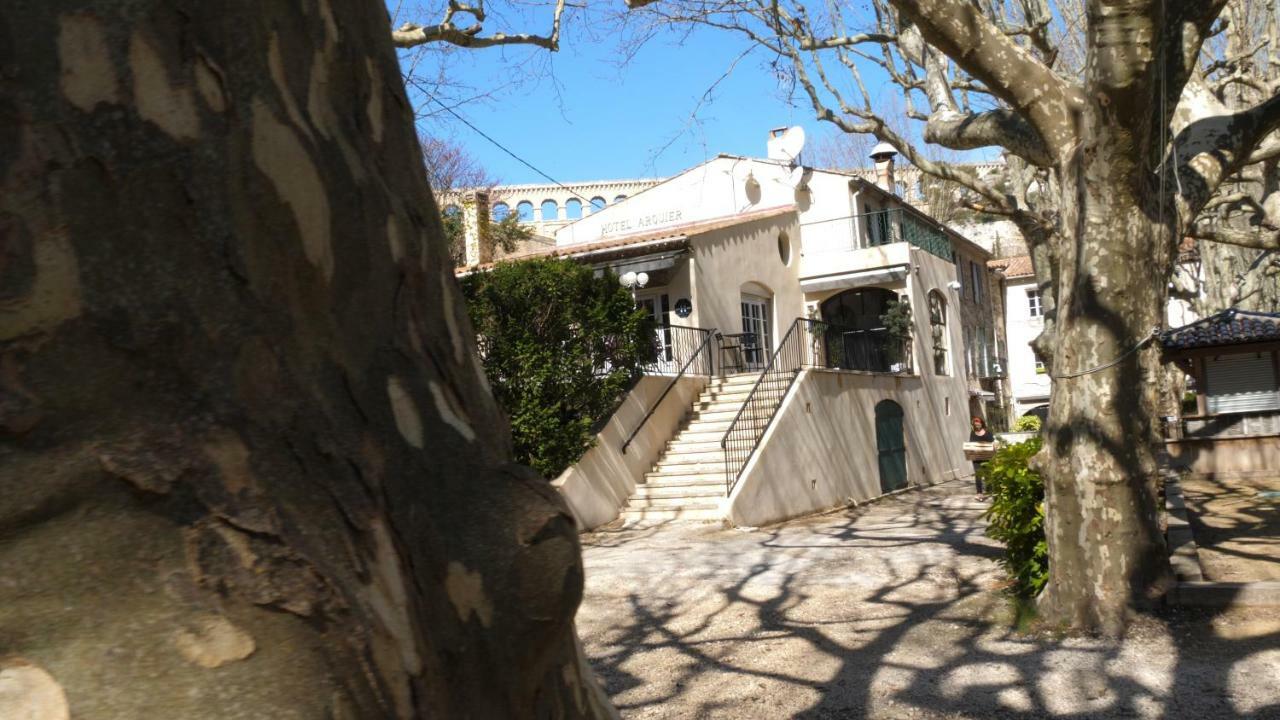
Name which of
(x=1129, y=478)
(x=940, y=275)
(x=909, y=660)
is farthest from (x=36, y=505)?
(x=940, y=275)

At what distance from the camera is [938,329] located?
26.6 meters

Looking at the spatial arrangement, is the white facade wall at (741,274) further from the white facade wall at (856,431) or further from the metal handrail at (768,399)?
the white facade wall at (856,431)

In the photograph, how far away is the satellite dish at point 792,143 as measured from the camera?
2438 centimetres

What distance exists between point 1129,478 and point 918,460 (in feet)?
57.0

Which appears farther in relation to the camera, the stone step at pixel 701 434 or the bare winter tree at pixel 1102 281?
the stone step at pixel 701 434

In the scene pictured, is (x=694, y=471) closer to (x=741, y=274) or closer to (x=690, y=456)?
(x=690, y=456)

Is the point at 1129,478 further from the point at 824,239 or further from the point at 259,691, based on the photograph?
the point at 824,239

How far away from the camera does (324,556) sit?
1.39 metres

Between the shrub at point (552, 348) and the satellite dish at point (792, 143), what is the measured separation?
9953 mm

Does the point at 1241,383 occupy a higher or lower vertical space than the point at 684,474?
higher

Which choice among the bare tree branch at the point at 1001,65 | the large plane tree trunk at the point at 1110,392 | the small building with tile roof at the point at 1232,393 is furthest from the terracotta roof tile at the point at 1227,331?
the bare tree branch at the point at 1001,65

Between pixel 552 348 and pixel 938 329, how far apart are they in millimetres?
14925

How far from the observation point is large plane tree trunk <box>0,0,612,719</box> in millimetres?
1221

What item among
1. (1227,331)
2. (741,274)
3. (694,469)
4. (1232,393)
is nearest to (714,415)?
(694,469)
